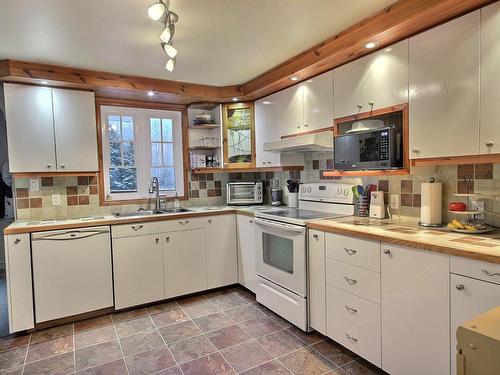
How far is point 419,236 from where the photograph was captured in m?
1.79

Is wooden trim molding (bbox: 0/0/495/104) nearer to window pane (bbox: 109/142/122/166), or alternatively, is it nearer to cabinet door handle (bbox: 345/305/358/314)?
window pane (bbox: 109/142/122/166)

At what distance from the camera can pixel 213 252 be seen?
134 inches

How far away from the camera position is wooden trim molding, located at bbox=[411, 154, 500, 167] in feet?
5.40

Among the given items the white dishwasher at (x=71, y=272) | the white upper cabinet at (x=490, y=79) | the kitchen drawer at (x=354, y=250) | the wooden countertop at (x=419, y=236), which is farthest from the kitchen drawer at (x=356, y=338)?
the white dishwasher at (x=71, y=272)

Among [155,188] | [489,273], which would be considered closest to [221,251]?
[155,188]

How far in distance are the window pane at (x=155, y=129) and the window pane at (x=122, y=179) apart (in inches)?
17.3

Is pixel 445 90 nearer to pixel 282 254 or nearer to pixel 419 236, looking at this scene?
pixel 419 236

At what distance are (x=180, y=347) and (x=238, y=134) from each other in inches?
89.4

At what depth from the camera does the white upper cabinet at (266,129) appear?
3.29m

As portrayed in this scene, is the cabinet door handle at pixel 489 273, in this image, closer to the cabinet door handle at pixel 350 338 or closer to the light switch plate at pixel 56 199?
the cabinet door handle at pixel 350 338

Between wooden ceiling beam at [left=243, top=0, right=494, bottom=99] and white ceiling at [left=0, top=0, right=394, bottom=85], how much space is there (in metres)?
0.07

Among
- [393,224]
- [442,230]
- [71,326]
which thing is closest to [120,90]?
[71,326]

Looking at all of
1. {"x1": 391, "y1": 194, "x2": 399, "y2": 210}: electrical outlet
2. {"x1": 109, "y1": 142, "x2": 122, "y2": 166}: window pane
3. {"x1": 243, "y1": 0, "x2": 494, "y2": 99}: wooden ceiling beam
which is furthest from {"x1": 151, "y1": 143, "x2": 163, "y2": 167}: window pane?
{"x1": 391, "y1": 194, "x2": 399, "y2": 210}: electrical outlet

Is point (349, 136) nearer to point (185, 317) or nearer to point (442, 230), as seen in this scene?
point (442, 230)
